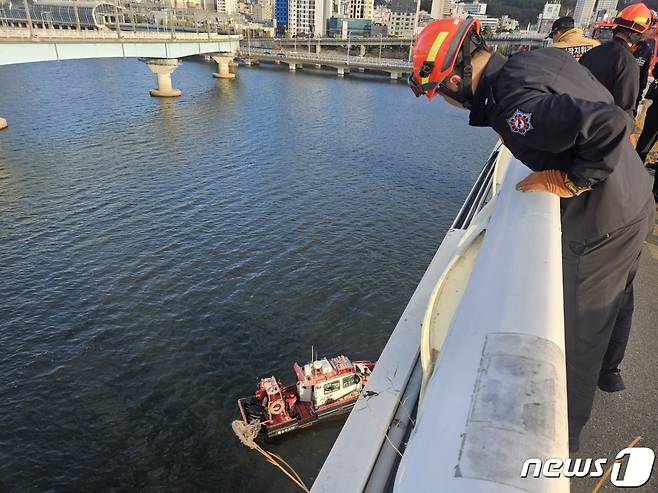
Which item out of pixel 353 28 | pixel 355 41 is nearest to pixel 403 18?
pixel 353 28

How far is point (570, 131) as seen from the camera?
2.61m

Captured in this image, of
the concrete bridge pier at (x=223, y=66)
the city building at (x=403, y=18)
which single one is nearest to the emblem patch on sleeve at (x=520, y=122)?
the concrete bridge pier at (x=223, y=66)

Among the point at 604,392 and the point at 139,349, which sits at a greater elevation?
the point at 604,392

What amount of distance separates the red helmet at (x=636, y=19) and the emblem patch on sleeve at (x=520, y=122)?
4471mm

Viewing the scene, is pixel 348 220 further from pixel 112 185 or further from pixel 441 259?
pixel 441 259

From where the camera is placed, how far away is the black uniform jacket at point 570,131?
260cm

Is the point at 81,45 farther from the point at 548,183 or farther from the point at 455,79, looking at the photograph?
the point at 548,183

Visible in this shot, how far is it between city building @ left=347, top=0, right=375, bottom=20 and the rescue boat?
193 metres

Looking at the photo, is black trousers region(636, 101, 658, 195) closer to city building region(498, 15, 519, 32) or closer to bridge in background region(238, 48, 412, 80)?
bridge in background region(238, 48, 412, 80)

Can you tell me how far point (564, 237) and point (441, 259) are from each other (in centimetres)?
150

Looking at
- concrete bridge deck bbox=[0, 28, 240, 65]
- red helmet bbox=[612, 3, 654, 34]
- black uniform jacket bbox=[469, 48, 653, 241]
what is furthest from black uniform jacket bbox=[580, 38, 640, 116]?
concrete bridge deck bbox=[0, 28, 240, 65]

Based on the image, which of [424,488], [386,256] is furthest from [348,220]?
[424,488]

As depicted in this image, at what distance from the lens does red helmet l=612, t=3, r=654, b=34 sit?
18.6 ft

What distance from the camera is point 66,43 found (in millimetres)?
43969
